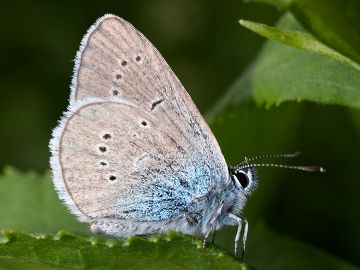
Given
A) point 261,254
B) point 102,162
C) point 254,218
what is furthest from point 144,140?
point 254,218

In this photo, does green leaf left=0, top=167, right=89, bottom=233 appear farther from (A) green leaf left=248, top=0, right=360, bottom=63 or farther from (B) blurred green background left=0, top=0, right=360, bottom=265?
(A) green leaf left=248, top=0, right=360, bottom=63

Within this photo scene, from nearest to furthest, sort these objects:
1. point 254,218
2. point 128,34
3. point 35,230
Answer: point 128,34 → point 35,230 → point 254,218

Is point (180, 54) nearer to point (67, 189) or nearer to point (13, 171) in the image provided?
point (13, 171)

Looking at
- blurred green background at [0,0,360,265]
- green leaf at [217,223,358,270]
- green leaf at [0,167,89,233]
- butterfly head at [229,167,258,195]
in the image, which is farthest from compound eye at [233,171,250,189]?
blurred green background at [0,0,360,265]

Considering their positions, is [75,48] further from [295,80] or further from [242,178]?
[295,80]

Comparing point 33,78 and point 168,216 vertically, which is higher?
point 33,78

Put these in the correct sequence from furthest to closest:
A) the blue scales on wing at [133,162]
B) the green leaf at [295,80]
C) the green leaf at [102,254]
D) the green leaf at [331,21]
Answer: the blue scales on wing at [133,162] → the green leaf at [295,80] → the green leaf at [331,21] → the green leaf at [102,254]

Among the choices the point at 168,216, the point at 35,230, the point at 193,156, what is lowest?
the point at 35,230

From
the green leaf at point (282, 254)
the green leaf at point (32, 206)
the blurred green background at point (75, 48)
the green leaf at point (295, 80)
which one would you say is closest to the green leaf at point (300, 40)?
the green leaf at point (295, 80)

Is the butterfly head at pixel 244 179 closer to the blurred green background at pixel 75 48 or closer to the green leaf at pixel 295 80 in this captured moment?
the green leaf at pixel 295 80
